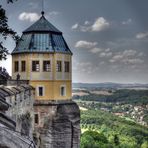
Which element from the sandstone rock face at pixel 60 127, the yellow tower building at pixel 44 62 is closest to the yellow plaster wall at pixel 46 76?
the yellow tower building at pixel 44 62

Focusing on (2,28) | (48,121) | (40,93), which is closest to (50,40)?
(40,93)

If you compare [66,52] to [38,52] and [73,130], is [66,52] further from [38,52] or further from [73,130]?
→ [73,130]

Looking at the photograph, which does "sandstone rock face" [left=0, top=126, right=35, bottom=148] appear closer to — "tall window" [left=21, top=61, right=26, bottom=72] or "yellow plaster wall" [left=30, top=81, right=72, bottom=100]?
"yellow plaster wall" [left=30, top=81, right=72, bottom=100]

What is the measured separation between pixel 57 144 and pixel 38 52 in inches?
314

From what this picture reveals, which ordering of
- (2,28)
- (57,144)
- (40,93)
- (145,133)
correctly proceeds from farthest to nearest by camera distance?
(145,133), (40,93), (57,144), (2,28)

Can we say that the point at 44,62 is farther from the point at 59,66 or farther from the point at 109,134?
the point at 109,134

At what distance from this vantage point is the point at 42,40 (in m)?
38.5

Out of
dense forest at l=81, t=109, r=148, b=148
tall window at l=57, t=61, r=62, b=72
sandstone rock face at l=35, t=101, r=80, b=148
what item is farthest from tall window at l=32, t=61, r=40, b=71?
dense forest at l=81, t=109, r=148, b=148

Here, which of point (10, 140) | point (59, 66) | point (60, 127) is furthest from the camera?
point (59, 66)

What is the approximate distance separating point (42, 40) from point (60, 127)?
25.4 ft

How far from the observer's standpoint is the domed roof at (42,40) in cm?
3819

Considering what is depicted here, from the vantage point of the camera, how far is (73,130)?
36312 millimetres

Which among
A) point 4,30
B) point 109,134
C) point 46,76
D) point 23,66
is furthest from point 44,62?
point 109,134

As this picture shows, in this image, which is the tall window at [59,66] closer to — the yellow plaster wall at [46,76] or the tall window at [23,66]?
the yellow plaster wall at [46,76]
